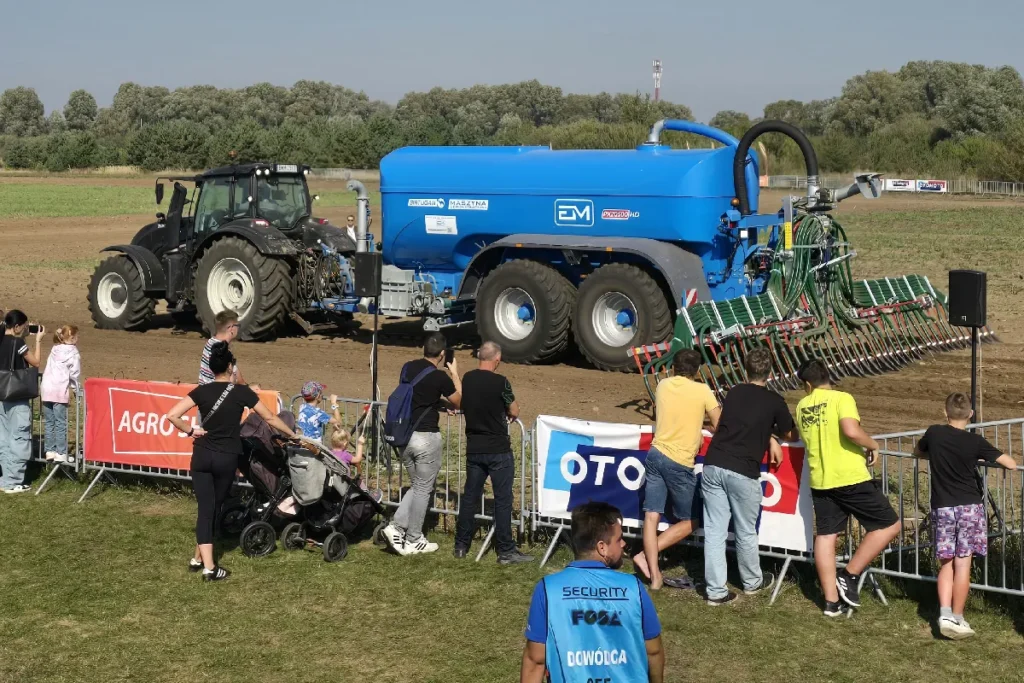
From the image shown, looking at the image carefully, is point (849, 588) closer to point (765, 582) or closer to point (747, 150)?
point (765, 582)

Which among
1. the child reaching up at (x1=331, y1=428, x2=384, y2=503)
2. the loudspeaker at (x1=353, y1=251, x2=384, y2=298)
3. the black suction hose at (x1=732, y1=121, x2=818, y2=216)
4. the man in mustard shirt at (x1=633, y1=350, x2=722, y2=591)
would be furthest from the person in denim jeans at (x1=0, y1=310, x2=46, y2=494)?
the black suction hose at (x1=732, y1=121, x2=818, y2=216)

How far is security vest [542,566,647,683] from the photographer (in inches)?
169

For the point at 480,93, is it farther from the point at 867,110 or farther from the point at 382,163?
the point at 382,163

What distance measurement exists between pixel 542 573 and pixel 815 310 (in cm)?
756

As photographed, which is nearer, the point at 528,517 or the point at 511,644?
the point at 511,644

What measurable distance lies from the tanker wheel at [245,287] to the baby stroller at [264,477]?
26.1 feet

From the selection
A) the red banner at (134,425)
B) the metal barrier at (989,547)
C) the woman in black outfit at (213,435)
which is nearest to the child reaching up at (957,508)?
the metal barrier at (989,547)

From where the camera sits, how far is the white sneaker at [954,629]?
6910mm

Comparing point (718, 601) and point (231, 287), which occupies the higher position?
point (231, 287)

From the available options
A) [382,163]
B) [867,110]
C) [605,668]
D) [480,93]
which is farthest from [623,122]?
[480,93]

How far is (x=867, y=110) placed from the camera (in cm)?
9575

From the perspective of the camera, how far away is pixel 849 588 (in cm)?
739

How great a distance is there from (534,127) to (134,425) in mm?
40840

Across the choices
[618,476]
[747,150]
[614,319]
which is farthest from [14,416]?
[747,150]
